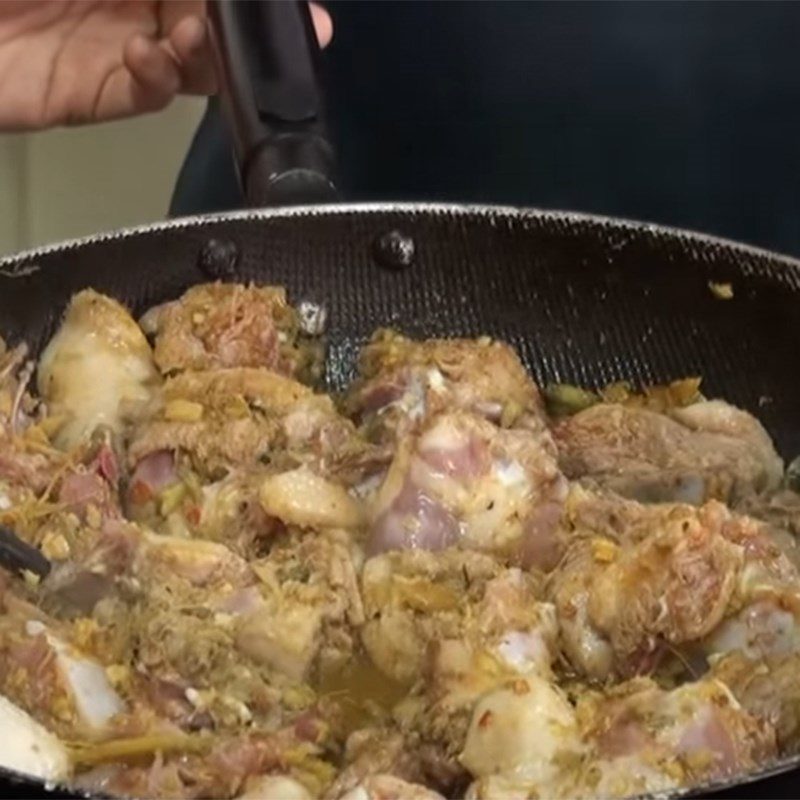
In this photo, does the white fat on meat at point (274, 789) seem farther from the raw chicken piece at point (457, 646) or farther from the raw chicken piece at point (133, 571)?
the raw chicken piece at point (133, 571)

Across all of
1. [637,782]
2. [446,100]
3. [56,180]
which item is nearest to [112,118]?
[446,100]

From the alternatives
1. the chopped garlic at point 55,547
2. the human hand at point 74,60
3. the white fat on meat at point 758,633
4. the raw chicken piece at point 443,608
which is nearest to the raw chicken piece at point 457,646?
the raw chicken piece at point 443,608

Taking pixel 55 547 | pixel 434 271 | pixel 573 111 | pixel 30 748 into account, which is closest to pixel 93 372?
pixel 55 547

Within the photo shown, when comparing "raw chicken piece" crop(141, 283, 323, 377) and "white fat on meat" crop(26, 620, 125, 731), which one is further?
"raw chicken piece" crop(141, 283, 323, 377)

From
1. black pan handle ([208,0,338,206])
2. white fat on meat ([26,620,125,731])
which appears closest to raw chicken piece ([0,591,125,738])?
white fat on meat ([26,620,125,731])

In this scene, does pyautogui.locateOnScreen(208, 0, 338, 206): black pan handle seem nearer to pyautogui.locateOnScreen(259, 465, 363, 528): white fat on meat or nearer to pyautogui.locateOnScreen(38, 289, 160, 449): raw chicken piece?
pyautogui.locateOnScreen(38, 289, 160, 449): raw chicken piece

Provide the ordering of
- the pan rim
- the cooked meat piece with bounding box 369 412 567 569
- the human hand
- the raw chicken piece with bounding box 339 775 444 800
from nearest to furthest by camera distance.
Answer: the raw chicken piece with bounding box 339 775 444 800, the cooked meat piece with bounding box 369 412 567 569, the pan rim, the human hand

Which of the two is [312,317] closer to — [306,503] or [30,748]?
[306,503]
